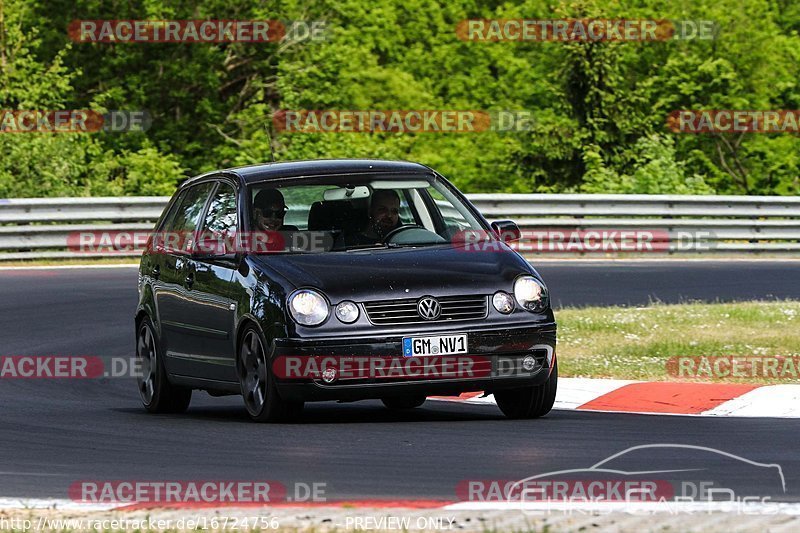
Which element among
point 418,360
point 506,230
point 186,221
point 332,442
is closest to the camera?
point 332,442

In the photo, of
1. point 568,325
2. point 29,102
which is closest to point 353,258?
point 568,325

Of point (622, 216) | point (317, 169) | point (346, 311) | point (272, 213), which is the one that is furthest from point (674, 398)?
point (622, 216)

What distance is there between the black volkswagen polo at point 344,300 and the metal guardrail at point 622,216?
13.1 metres

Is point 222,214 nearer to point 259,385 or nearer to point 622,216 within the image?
point 259,385

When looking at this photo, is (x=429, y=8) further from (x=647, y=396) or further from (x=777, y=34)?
(x=647, y=396)

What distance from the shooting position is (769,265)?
24125 mm

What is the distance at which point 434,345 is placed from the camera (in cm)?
988

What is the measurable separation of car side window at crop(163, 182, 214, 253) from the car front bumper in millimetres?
2053

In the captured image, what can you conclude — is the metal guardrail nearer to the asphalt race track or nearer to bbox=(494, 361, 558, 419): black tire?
the asphalt race track

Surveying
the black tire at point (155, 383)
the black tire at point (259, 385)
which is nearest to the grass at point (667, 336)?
the black tire at point (155, 383)

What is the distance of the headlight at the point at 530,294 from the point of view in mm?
10211

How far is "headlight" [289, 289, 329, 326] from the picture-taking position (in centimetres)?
988

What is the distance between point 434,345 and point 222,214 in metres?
2.21

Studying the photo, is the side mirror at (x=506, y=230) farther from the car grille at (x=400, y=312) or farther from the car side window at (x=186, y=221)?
the car side window at (x=186, y=221)
